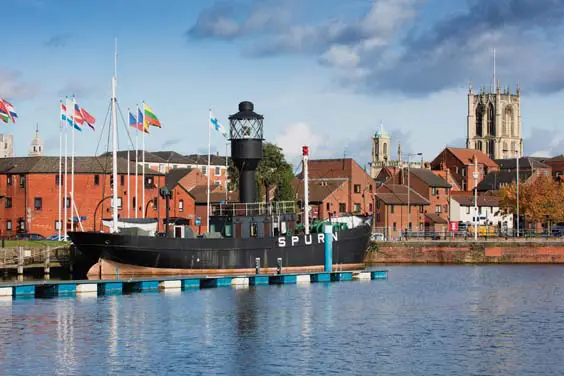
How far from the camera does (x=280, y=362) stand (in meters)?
41.4

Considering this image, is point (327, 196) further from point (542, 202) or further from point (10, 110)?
point (10, 110)

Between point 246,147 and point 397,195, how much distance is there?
195 ft

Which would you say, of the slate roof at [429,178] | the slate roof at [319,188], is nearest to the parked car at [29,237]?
the slate roof at [319,188]

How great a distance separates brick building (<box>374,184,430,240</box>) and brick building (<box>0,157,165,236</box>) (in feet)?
126

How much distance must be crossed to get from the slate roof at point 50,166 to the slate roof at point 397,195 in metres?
40.4

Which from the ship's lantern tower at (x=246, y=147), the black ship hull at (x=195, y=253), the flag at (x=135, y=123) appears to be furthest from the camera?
the flag at (x=135, y=123)

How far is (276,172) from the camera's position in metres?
121

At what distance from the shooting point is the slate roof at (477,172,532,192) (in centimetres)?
18338

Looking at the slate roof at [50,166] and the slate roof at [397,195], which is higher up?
the slate roof at [50,166]

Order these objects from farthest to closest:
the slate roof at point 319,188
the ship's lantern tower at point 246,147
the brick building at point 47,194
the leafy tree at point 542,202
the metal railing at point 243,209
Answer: the leafy tree at point 542,202 → the slate roof at point 319,188 → the brick building at point 47,194 → the ship's lantern tower at point 246,147 → the metal railing at point 243,209

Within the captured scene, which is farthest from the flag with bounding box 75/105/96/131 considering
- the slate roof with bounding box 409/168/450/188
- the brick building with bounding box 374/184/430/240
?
the slate roof with bounding box 409/168/450/188

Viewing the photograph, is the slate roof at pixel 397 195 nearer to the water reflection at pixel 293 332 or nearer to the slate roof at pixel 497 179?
the slate roof at pixel 497 179

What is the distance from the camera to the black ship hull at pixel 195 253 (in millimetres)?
75438

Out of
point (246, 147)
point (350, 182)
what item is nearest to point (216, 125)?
point (246, 147)
